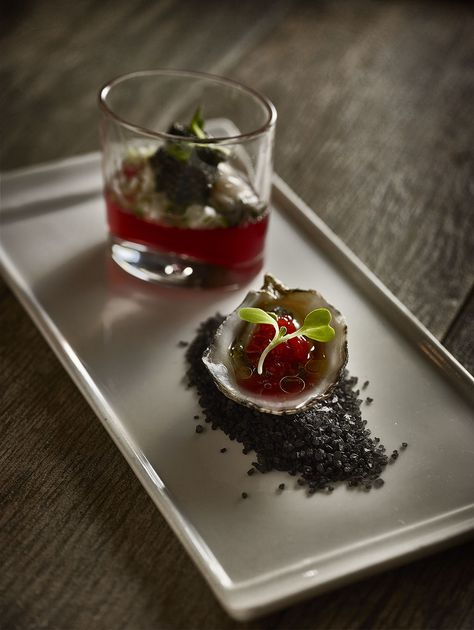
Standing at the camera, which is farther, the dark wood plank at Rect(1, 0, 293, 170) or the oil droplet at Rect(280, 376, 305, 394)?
the dark wood plank at Rect(1, 0, 293, 170)

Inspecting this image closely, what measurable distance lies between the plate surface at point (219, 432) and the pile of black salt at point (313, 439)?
23 mm

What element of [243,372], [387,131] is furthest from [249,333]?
[387,131]

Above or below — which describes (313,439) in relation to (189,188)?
below

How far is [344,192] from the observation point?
2008 millimetres

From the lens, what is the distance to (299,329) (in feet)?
4.38

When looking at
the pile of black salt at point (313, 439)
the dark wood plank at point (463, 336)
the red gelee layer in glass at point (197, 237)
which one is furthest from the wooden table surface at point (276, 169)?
the red gelee layer in glass at point (197, 237)

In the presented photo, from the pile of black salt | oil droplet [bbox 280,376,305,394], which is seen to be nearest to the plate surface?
the pile of black salt

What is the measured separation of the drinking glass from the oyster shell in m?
0.19

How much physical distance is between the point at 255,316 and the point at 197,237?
1.05 feet

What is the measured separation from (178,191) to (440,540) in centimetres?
76

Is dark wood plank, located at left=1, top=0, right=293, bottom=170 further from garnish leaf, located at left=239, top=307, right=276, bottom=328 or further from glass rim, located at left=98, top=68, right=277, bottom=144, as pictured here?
garnish leaf, located at left=239, top=307, right=276, bottom=328

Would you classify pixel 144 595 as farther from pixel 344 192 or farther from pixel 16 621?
pixel 344 192

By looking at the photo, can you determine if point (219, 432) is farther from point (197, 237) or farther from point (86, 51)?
point (86, 51)

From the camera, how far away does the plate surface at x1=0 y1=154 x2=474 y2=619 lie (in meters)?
1.15
